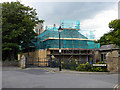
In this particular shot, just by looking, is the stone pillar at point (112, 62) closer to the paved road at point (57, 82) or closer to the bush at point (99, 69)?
the bush at point (99, 69)

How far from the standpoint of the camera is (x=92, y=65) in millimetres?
18453

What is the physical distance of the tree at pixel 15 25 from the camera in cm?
2886

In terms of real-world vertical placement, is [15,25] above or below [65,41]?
above

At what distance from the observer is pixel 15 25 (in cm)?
2962

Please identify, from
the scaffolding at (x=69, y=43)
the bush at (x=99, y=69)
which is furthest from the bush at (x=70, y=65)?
the scaffolding at (x=69, y=43)

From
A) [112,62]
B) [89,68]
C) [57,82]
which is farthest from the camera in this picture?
[89,68]

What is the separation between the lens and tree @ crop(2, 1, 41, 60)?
2886 centimetres

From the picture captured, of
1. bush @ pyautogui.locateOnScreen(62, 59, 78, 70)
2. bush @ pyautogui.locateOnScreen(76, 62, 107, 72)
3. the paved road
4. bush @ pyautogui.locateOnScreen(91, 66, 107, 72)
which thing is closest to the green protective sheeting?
bush @ pyautogui.locateOnScreen(62, 59, 78, 70)

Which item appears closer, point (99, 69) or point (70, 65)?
point (99, 69)

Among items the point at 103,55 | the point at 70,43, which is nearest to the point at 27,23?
the point at 70,43

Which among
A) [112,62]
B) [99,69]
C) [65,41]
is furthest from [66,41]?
[112,62]

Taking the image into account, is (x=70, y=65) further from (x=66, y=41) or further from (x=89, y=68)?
(x=66, y=41)

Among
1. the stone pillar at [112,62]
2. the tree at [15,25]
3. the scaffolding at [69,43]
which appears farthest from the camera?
the scaffolding at [69,43]

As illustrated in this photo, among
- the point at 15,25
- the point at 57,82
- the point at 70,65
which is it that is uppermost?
the point at 15,25
